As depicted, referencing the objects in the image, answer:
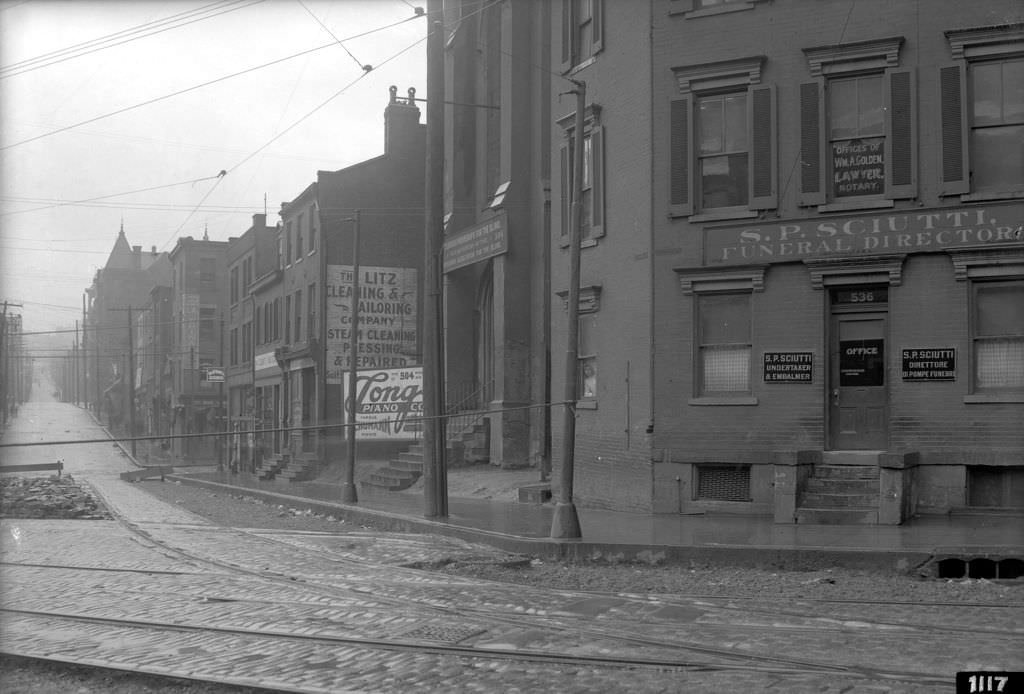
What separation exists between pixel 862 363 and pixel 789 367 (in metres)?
1.13

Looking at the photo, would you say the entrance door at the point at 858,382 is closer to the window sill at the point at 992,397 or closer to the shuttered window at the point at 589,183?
the window sill at the point at 992,397

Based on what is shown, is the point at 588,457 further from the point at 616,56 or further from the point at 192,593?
the point at 192,593

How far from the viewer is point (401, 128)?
137 feet

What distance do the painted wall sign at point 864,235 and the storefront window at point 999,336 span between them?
801mm

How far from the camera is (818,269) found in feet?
55.0

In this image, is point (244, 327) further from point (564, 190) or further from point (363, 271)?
point (564, 190)

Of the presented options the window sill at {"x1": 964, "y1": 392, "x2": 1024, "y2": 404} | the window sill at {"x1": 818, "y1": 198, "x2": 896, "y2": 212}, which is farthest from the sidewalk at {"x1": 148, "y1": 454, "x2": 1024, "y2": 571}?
the window sill at {"x1": 818, "y1": 198, "x2": 896, "y2": 212}

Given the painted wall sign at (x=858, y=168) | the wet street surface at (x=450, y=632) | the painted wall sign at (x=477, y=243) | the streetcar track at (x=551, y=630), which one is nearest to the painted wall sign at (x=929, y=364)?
the painted wall sign at (x=858, y=168)

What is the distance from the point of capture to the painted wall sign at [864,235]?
15797mm

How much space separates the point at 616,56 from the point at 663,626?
12.7 metres

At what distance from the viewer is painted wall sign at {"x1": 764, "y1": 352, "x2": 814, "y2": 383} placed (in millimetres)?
16797

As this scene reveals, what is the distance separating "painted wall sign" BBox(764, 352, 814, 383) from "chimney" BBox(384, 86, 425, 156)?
88.4 ft

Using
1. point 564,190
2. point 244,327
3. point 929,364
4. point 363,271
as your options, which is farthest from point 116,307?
point 929,364

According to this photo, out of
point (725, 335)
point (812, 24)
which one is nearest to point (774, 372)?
point (725, 335)
